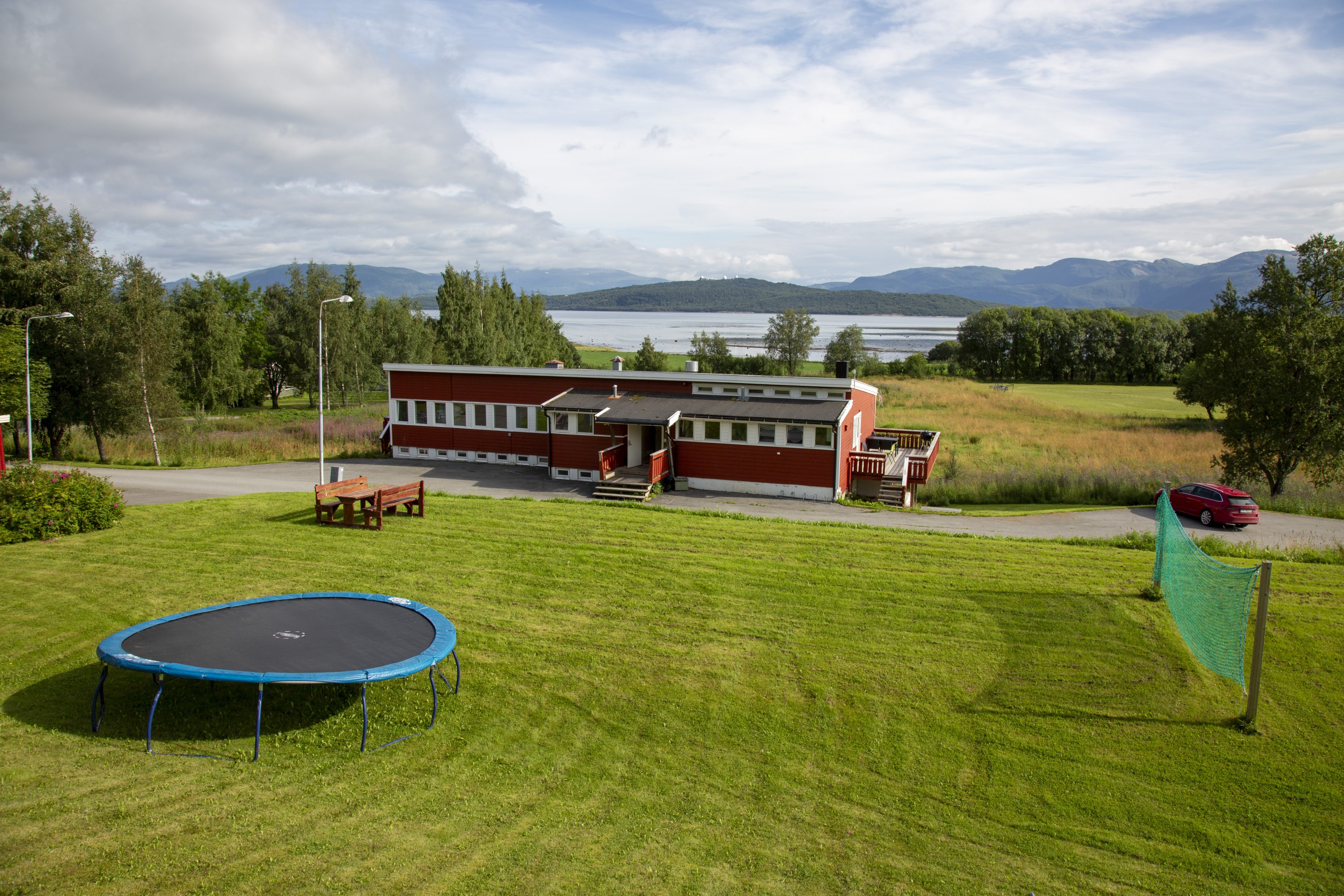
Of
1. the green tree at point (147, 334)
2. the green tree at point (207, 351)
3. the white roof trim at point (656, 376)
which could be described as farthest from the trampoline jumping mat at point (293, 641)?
the green tree at point (207, 351)

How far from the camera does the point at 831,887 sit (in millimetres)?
6086

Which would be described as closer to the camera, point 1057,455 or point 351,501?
point 351,501

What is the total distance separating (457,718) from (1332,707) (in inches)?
410

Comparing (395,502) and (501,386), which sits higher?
(501,386)

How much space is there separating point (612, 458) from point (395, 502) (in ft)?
30.4

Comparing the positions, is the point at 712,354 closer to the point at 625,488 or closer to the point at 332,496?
the point at 625,488

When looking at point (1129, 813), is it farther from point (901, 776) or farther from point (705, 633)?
point (705, 633)

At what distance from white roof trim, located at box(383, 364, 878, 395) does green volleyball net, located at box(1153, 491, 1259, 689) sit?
14.0m

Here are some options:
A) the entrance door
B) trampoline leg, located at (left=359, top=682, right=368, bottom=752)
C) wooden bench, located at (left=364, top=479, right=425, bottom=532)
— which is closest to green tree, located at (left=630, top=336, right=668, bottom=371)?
the entrance door

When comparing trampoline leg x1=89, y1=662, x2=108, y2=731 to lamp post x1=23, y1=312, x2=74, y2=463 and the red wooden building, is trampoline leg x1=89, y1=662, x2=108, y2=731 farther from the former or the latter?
lamp post x1=23, y1=312, x2=74, y2=463

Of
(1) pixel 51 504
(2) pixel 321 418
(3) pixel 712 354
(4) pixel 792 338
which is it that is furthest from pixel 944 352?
(1) pixel 51 504

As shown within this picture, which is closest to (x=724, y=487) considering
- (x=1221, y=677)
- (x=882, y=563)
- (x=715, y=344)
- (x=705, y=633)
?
(x=882, y=563)

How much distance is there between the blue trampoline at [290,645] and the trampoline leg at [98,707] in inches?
0.5

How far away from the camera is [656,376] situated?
26.4m
